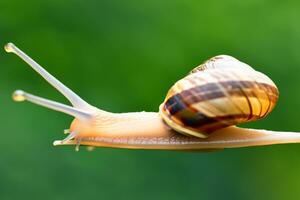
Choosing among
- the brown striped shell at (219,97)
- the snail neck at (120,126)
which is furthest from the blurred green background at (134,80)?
the brown striped shell at (219,97)

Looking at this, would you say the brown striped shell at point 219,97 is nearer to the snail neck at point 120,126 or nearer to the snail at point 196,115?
the snail at point 196,115

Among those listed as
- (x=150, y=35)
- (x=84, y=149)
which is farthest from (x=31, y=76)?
(x=150, y=35)

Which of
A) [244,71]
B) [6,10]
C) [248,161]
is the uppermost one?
[6,10]

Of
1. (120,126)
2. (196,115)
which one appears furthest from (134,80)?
(196,115)

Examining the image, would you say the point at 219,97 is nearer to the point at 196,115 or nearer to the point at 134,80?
the point at 196,115

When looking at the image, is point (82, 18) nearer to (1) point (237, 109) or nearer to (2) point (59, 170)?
(2) point (59, 170)

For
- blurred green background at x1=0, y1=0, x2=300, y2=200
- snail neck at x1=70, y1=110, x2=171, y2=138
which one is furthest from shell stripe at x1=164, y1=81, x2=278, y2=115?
blurred green background at x1=0, y1=0, x2=300, y2=200

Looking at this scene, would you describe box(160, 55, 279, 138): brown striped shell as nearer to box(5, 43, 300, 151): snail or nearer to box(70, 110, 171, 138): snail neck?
box(5, 43, 300, 151): snail

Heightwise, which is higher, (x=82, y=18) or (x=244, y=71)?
(x=82, y=18)
